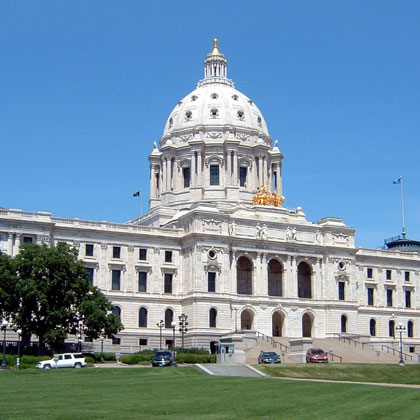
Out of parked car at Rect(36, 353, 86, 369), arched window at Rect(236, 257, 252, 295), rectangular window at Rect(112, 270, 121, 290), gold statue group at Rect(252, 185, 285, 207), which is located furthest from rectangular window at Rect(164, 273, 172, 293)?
parked car at Rect(36, 353, 86, 369)

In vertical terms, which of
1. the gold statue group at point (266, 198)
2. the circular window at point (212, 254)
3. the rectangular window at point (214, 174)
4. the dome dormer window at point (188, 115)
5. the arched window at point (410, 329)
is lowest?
the arched window at point (410, 329)

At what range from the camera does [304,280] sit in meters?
109

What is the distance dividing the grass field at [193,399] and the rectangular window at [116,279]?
4411 cm

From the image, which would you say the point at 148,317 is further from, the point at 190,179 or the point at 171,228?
the point at 190,179

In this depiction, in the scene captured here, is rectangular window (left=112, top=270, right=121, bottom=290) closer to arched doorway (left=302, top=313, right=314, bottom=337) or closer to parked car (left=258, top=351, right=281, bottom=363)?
arched doorway (left=302, top=313, right=314, bottom=337)

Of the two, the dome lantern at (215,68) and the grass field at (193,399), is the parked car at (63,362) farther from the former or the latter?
the dome lantern at (215,68)

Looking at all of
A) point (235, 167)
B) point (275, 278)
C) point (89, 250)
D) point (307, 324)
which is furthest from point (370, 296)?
point (89, 250)

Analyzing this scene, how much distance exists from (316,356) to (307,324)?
102ft

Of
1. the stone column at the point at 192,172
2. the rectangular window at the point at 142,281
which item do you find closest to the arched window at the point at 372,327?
the stone column at the point at 192,172

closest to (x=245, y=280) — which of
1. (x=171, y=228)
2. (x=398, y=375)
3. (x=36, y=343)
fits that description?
(x=171, y=228)

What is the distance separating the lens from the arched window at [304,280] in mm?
108062

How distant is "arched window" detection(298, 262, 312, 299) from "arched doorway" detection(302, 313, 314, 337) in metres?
3.41

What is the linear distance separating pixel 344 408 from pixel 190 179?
8708 centimetres

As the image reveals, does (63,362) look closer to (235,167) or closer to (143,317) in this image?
(143,317)
